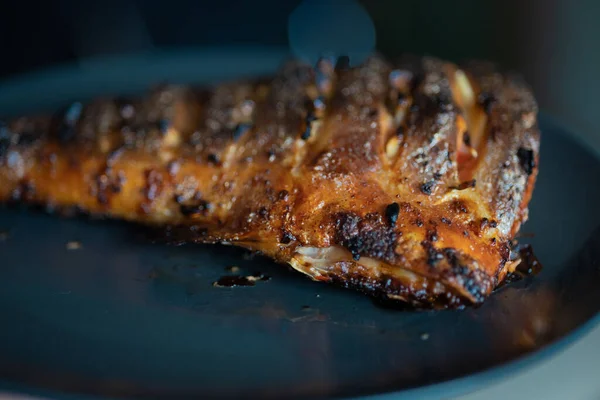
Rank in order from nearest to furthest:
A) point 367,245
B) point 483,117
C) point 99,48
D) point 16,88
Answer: point 367,245 → point 483,117 → point 16,88 → point 99,48

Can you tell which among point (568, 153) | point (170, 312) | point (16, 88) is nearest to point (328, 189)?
point (170, 312)

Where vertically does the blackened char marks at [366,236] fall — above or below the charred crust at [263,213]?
above

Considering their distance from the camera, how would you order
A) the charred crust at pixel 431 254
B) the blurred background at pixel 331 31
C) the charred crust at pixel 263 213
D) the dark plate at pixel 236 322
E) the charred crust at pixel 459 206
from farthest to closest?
the blurred background at pixel 331 31 < the charred crust at pixel 263 213 < the charred crust at pixel 459 206 < the charred crust at pixel 431 254 < the dark plate at pixel 236 322

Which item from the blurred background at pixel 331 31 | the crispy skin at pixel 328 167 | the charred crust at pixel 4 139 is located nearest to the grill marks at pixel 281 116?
the crispy skin at pixel 328 167

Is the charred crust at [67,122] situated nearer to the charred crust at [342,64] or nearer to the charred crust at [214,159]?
the charred crust at [214,159]

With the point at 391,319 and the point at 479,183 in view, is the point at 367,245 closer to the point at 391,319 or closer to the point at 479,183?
the point at 391,319

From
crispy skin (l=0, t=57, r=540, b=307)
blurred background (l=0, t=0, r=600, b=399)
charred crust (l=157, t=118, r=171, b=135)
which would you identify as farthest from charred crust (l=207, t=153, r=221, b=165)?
blurred background (l=0, t=0, r=600, b=399)

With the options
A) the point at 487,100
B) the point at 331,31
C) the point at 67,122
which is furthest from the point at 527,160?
the point at 331,31
